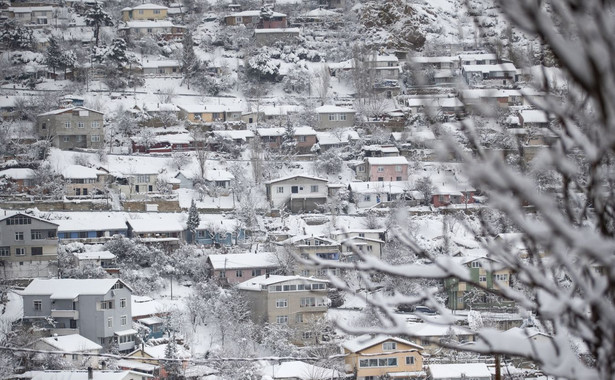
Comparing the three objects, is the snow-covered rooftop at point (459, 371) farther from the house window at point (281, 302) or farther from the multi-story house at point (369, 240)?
the multi-story house at point (369, 240)

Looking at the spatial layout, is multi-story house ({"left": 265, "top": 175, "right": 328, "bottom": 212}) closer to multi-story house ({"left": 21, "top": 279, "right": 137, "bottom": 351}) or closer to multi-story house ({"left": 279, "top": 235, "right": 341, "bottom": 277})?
multi-story house ({"left": 279, "top": 235, "right": 341, "bottom": 277})

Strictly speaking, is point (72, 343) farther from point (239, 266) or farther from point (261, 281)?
point (239, 266)

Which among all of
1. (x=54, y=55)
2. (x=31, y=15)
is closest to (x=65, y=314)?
(x=54, y=55)

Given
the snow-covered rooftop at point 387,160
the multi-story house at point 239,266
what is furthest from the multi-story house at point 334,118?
the multi-story house at point 239,266

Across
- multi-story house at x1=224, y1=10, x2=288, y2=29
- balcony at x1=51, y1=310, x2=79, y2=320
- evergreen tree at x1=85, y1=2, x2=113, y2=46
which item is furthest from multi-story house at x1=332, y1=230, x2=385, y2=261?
evergreen tree at x1=85, y1=2, x2=113, y2=46

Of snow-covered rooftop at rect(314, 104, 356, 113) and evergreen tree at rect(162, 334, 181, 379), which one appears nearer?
evergreen tree at rect(162, 334, 181, 379)

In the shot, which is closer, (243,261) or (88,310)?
(88,310)
